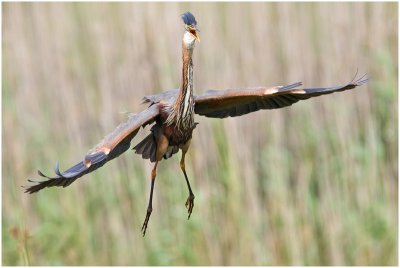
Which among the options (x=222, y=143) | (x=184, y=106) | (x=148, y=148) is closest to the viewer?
(x=184, y=106)

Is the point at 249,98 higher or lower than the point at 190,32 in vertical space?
lower

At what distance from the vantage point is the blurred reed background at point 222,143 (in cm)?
500

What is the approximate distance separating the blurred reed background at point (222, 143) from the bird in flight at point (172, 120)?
2854 mm

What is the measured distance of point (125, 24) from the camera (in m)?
4.98

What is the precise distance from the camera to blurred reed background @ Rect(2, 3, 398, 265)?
5.00 metres

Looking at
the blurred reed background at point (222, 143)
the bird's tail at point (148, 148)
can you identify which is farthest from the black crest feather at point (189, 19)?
the blurred reed background at point (222, 143)

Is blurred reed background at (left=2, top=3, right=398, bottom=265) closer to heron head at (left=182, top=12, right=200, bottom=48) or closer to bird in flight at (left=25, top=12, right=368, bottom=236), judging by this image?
bird in flight at (left=25, top=12, right=368, bottom=236)

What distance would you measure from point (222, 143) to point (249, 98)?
2.93 m

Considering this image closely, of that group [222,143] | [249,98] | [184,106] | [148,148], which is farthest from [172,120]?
[222,143]

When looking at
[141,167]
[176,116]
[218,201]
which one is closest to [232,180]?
[218,201]

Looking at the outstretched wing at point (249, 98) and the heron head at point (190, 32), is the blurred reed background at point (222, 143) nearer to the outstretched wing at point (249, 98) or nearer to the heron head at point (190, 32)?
the outstretched wing at point (249, 98)

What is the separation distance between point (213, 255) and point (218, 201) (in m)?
0.33

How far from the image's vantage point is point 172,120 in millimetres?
1888

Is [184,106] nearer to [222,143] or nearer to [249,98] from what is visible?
[249,98]
